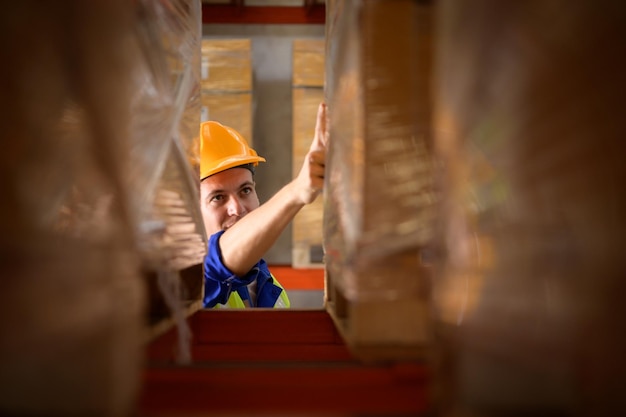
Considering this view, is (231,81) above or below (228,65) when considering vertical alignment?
below

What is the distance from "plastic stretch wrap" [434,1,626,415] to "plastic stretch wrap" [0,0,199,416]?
56 centimetres

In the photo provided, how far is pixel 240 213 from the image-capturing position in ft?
11.0

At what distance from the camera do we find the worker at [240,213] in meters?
2.29

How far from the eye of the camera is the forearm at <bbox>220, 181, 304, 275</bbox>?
8.41 feet

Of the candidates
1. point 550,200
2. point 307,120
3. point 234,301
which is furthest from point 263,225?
point 307,120

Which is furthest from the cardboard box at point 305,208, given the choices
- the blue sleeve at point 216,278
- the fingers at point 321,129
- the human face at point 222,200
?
the fingers at point 321,129

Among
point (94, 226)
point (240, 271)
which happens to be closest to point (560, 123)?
point (94, 226)

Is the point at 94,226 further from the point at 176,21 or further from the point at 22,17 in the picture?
the point at 176,21

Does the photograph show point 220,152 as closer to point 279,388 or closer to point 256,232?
point 256,232

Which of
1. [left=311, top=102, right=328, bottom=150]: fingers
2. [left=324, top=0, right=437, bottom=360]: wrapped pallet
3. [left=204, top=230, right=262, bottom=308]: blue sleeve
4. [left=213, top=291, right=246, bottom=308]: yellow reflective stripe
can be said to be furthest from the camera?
[left=213, top=291, right=246, bottom=308]: yellow reflective stripe

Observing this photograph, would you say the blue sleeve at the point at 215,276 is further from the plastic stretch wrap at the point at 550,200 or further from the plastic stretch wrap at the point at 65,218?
the plastic stretch wrap at the point at 550,200

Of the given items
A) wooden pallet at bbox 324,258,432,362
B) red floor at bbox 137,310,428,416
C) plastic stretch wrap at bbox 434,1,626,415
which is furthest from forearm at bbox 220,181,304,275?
plastic stretch wrap at bbox 434,1,626,415

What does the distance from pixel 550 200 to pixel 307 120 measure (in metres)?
4.08

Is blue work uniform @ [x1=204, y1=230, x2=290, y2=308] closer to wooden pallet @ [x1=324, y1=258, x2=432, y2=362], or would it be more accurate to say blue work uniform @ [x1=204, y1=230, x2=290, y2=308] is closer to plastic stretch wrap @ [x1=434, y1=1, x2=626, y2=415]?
wooden pallet @ [x1=324, y1=258, x2=432, y2=362]
